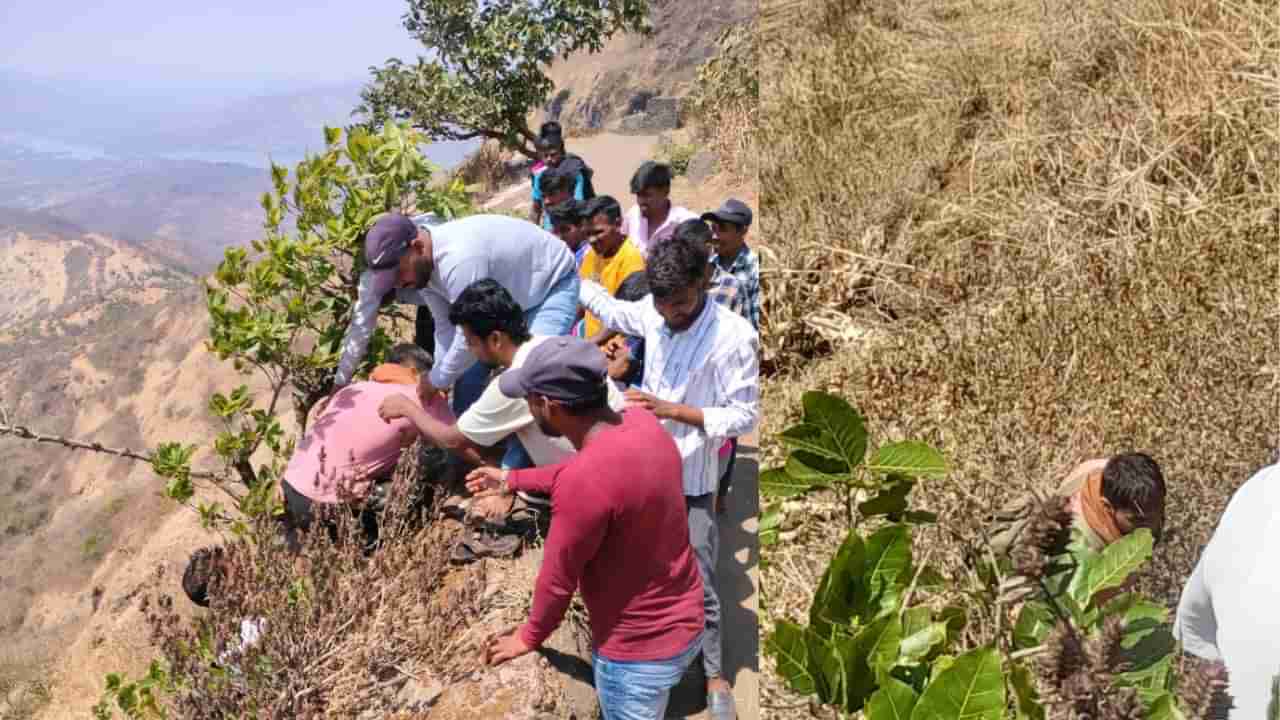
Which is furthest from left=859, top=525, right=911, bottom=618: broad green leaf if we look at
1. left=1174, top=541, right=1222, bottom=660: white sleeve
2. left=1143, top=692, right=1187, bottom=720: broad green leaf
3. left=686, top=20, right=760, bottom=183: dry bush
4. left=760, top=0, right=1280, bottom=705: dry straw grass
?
left=686, top=20, right=760, bottom=183: dry bush

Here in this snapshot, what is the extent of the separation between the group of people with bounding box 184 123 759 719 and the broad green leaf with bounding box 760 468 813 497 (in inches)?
29.6

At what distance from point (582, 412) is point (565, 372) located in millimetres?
105

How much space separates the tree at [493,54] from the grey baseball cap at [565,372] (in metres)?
7.46

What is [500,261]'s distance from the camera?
9.14 ft

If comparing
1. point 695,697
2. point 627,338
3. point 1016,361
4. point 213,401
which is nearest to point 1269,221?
point 1016,361

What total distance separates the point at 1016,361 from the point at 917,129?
2.51m

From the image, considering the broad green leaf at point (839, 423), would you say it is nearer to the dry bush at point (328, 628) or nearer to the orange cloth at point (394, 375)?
the dry bush at point (328, 628)

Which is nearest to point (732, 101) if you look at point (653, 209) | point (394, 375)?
point (653, 209)

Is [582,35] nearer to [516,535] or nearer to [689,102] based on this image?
[689,102]

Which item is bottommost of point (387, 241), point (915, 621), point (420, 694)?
point (420, 694)

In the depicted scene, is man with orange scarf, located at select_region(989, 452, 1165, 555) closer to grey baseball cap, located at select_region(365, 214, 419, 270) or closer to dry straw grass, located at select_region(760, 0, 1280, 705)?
dry straw grass, located at select_region(760, 0, 1280, 705)

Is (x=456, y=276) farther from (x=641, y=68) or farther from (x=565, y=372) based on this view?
(x=641, y=68)

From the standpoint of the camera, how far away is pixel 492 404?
7.91 feet

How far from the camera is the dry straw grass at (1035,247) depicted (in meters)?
2.95
